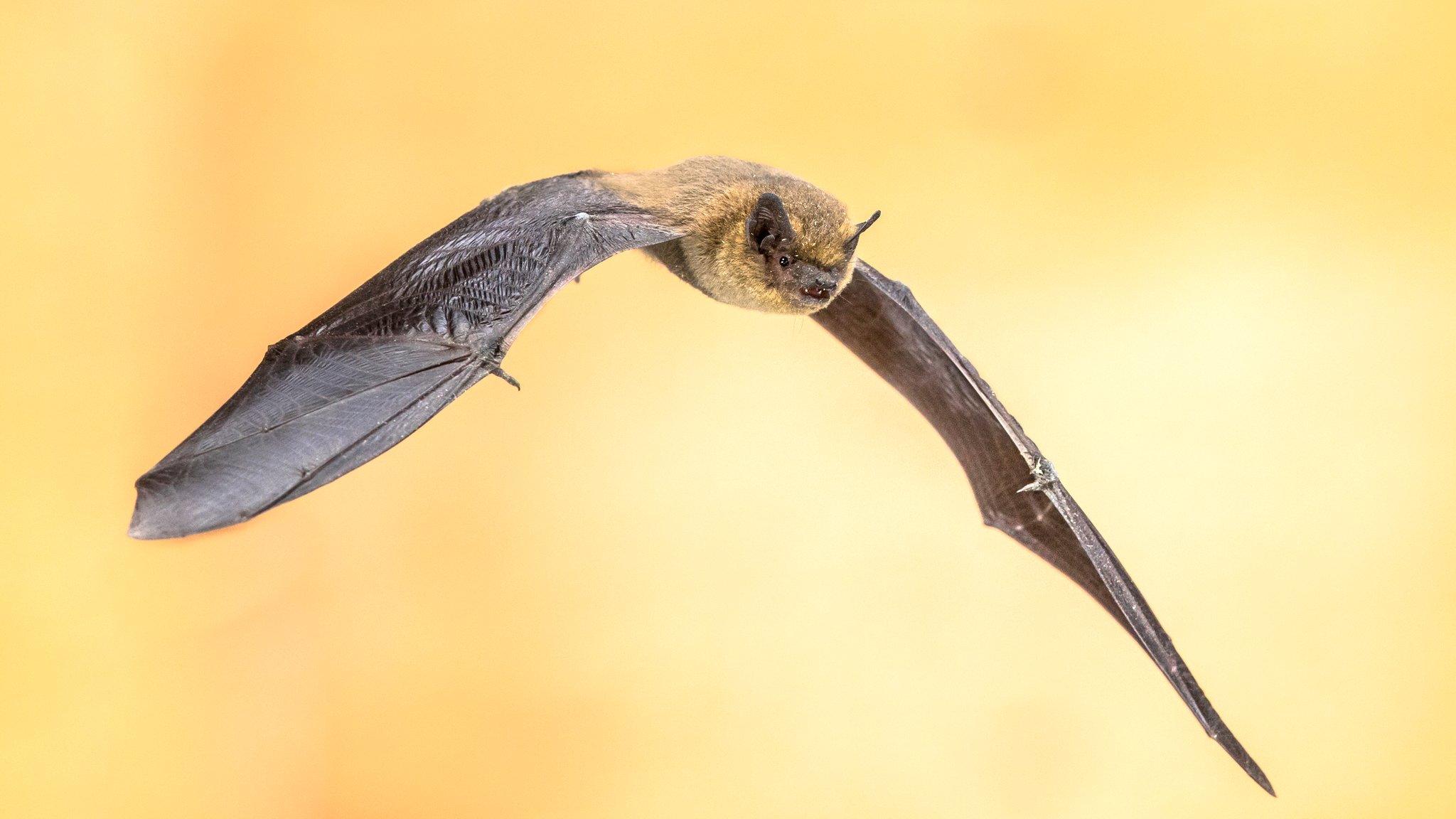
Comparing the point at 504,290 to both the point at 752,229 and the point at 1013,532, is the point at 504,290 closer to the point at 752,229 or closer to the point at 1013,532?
the point at 752,229

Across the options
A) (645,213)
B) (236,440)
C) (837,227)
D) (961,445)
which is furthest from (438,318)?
(961,445)

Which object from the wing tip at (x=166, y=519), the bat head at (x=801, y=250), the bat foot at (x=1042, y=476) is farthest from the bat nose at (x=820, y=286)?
the wing tip at (x=166, y=519)

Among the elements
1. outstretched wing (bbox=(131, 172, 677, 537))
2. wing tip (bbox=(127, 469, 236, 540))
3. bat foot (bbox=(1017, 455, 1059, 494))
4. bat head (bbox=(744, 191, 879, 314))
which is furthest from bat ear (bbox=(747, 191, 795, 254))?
wing tip (bbox=(127, 469, 236, 540))

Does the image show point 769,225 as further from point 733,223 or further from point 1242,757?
point 1242,757

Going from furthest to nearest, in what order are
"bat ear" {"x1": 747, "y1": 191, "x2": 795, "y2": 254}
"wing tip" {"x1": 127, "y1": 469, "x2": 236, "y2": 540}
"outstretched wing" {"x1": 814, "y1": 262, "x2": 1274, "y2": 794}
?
"outstretched wing" {"x1": 814, "y1": 262, "x2": 1274, "y2": 794} < "bat ear" {"x1": 747, "y1": 191, "x2": 795, "y2": 254} < "wing tip" {"x1": 127, "y1": 469, "x2": 236, "y2": 540}

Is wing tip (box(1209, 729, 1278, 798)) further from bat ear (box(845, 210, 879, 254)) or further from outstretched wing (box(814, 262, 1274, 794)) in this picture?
bat ear (box(845, 210, 879, 254))

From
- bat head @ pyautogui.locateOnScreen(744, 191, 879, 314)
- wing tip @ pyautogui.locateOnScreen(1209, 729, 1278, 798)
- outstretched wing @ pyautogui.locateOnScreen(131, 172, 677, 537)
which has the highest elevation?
bat head @ pyautogui.locateOnScreen(744, 191, 879, 314)

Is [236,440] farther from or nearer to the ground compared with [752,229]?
nearer to the ground
